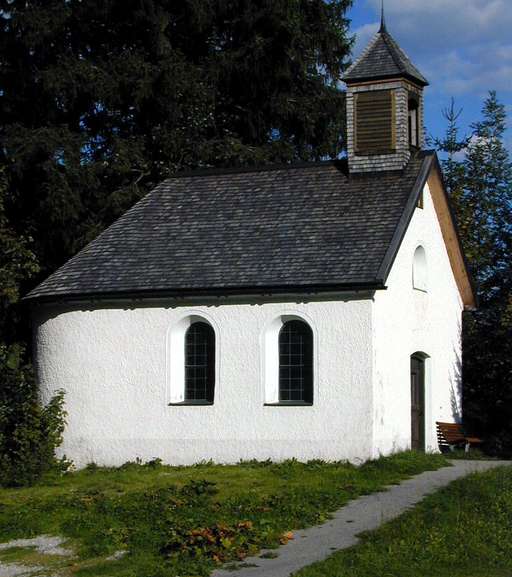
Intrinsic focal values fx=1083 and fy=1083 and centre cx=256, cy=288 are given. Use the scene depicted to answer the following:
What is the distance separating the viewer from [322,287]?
2212 centimetres

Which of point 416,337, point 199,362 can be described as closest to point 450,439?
point 416,337

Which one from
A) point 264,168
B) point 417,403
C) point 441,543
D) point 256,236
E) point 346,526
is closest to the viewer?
point 441,543

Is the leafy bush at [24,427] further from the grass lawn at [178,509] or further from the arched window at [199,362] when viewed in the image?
the arched window at [199,362]

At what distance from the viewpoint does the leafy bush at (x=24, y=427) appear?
22641 mm

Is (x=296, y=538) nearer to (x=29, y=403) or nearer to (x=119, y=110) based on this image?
(x=29, y=403)

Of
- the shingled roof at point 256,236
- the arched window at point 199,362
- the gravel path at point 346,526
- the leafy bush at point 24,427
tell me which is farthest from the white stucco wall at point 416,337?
the leafy bush at point 24,427

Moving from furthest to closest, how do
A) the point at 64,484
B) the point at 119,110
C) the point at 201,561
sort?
the point at 119,110
the point at 64,484
the point at 201,561

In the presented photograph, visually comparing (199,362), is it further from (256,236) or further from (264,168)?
(264,168)

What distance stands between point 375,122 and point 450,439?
25.4 ft

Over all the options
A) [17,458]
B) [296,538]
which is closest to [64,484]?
[17,458]

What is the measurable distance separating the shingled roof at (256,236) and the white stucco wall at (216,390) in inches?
21.7

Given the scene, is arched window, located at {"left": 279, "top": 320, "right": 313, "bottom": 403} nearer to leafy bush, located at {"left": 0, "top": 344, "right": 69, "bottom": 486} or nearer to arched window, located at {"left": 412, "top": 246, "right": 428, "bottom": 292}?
arched window, located at {"left": 412, "top": 246, "right": 428, "bottom": 292}

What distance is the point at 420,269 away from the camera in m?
25.6

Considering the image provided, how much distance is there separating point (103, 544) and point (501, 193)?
22.0 meters
